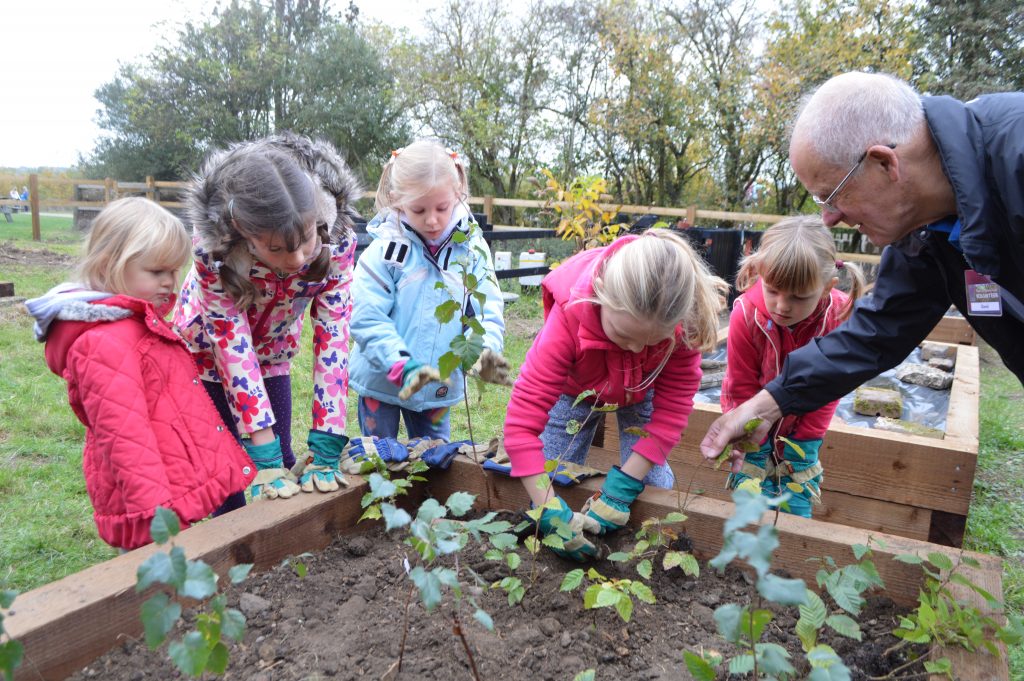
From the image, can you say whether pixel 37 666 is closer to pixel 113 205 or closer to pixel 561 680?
pixel 561 680

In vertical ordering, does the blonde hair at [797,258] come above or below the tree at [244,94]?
below

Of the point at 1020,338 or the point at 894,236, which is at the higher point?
the point at 894,236

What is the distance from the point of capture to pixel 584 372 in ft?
7.06

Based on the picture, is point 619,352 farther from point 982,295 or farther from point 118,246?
point 118,246

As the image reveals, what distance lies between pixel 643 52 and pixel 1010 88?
6020 mm

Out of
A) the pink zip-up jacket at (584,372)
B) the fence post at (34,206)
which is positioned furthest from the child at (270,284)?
the fence post at (34,206)

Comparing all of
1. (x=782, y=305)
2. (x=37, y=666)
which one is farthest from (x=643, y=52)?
(x=37, y=666)

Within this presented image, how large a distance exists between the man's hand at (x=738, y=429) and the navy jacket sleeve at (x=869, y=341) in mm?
42

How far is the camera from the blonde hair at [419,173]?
250 centimetres

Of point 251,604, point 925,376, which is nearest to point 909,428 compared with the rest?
point 925,376

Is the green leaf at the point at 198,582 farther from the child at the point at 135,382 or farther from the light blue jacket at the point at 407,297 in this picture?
the light blue jacket at the point at 407,297

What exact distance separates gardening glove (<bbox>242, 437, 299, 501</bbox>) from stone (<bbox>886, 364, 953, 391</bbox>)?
4150 mm

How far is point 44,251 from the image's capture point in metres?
11.9

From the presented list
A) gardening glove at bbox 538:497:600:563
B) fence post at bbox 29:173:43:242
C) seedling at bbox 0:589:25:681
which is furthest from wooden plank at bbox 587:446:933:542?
fence post at bbox 29:173:43:242
